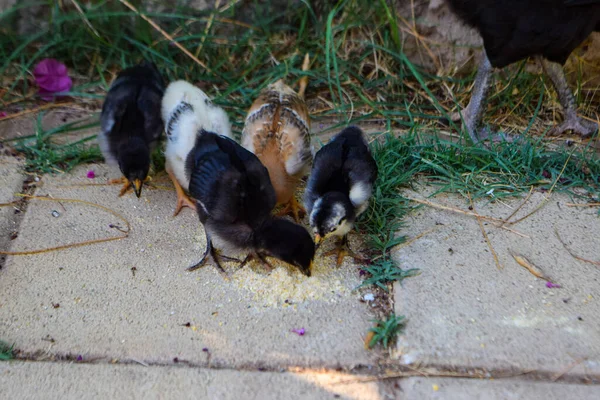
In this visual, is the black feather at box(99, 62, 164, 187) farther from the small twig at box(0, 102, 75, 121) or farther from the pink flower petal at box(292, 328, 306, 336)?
the pink flower petal at box(292, 328, 306, 336)

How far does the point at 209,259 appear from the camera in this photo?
299cm

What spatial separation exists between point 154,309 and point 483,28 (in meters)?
2.70

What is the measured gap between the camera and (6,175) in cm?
362

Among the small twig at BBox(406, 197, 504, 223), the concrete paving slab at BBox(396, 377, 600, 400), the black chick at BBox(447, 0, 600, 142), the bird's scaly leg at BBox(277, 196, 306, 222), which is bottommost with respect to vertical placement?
the bird's scaly leg at BBox(277, 196, 306, 222)

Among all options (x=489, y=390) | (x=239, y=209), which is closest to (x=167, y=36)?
(x=239, y=209)

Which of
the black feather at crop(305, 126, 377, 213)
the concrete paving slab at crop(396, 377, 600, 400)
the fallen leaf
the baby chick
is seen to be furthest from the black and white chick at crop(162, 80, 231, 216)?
the fallen leaf

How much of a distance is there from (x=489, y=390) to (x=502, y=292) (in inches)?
24.3

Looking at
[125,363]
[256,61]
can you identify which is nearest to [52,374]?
[125,363]

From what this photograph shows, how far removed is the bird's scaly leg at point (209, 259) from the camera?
2937 millimetres

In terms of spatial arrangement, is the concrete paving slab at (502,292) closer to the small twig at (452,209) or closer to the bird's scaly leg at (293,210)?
the small twig at (452,209)

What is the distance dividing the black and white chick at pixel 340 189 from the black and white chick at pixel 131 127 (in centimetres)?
101

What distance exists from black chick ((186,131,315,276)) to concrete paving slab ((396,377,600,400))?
76cm

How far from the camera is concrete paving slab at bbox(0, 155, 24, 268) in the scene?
124 inches

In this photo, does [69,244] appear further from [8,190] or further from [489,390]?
[489,390]
